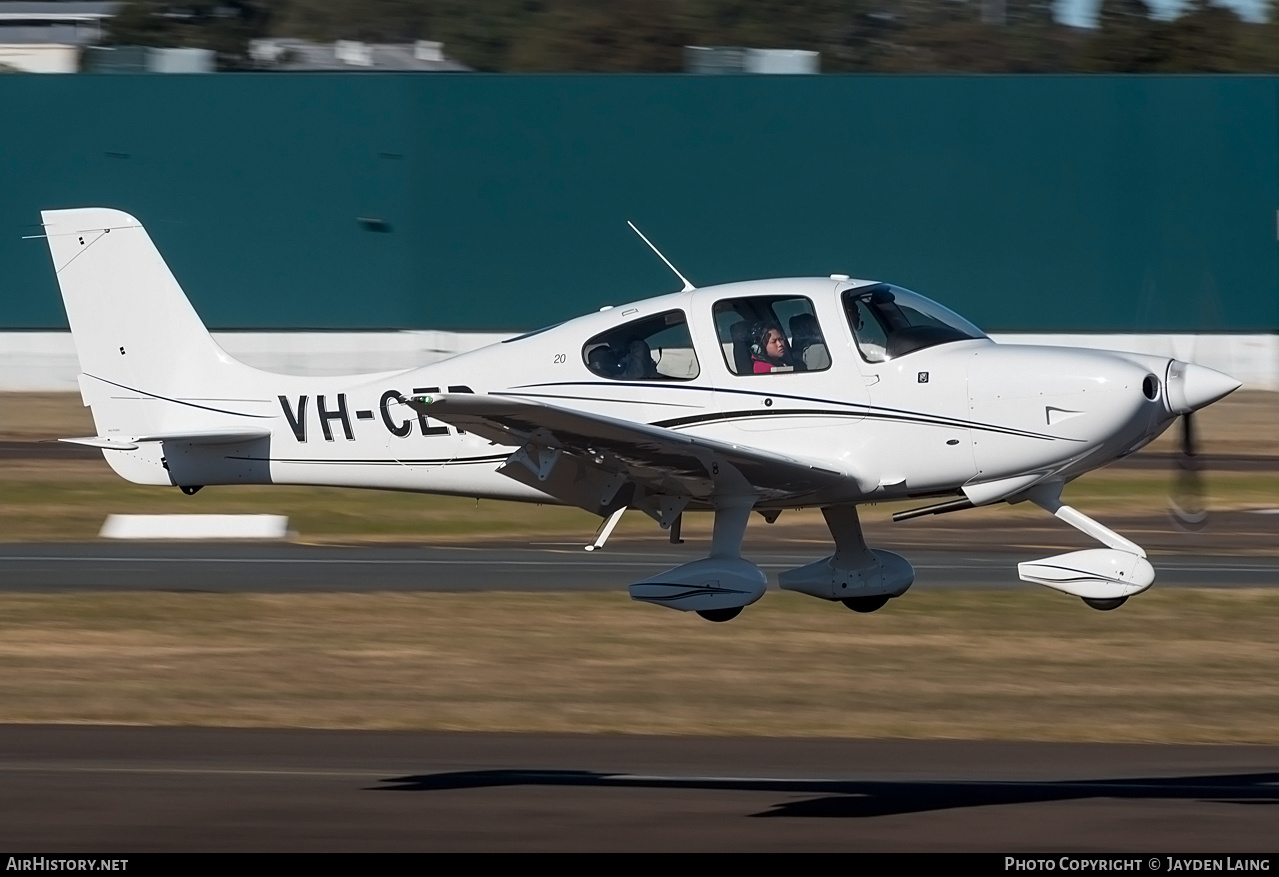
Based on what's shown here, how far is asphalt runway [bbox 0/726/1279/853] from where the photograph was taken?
29.8 ft

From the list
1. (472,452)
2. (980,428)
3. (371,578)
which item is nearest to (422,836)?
(472,452)

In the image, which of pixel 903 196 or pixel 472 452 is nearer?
pixel 472 452

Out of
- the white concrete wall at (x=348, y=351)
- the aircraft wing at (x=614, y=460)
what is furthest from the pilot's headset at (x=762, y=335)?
the white concrete wall at (x=348, y=351)

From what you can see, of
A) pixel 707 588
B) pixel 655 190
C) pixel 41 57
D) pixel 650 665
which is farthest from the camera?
pixel 41 57

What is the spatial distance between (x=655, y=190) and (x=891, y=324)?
82.5ft

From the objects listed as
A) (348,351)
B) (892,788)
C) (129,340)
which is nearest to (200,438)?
(129,340)

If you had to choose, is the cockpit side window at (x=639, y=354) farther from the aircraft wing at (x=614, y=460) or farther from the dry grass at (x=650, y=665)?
the dry grass at (x=650, y=665)

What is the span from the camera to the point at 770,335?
10.7m

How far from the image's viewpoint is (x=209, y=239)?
35.6 metres

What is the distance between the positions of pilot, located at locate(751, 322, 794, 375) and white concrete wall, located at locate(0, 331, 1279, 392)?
24390 mm

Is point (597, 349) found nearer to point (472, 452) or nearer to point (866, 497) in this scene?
point (472, 452)

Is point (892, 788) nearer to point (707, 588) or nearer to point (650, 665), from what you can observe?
point (707, 588)

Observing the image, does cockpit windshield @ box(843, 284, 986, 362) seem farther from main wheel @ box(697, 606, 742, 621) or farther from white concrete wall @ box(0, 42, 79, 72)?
white concrete wall @ box(0, 42, 79, 72)

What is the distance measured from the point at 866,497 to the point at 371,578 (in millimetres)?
8942
